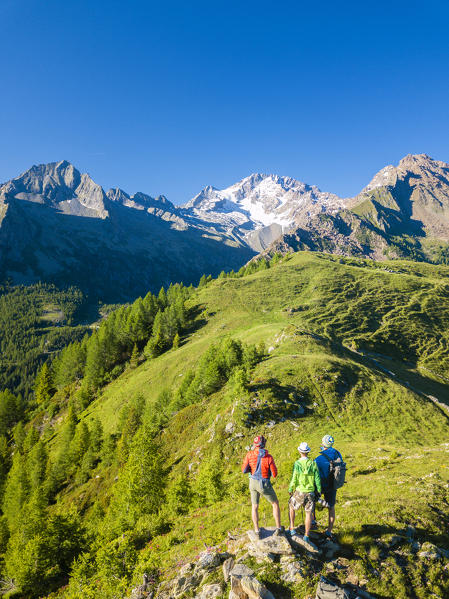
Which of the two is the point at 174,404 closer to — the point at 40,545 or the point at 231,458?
the point at 231,458

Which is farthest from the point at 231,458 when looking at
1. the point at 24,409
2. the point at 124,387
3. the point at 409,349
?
the point at 24,409

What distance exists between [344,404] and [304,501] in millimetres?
31436

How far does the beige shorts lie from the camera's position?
10.9m

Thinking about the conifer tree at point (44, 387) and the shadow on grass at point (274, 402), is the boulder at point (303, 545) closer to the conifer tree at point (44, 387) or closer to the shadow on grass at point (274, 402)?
the shadow on grass at point (274, 402)

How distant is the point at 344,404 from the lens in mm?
38531

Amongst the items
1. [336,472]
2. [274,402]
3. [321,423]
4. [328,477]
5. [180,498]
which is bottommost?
[321,423]

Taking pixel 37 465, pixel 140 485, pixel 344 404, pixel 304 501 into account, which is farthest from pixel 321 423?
pixel 37 465

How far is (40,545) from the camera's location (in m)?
22.1

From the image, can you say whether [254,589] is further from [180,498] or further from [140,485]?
[140,485]

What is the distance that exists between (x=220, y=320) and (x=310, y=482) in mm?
85591

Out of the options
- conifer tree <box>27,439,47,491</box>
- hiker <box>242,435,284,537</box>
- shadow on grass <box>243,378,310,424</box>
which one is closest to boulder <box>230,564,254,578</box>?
hiker <box>242,435,284,537</box>

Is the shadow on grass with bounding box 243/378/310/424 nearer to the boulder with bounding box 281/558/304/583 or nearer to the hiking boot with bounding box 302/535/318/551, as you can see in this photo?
the hiking boot with bounding box 302/535/318/551

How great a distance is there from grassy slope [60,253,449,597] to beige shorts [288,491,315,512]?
2188 millimetres

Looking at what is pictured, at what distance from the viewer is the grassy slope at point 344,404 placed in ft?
46.9
